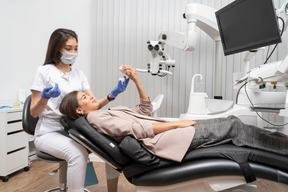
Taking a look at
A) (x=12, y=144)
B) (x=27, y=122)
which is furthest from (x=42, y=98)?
(x=12, y=144)

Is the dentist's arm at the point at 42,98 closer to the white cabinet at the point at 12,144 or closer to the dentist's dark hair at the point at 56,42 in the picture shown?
the dentist's dark hair at the point at 56,42

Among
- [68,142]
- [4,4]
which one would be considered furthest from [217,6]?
[4,4]

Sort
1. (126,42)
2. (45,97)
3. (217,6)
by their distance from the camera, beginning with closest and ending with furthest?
(45,97) < (217,6) < (126,42)

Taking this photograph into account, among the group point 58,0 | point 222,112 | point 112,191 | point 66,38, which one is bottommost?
point 112,191

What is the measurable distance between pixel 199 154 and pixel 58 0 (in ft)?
8.74

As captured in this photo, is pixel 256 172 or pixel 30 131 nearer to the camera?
pixel 256 172

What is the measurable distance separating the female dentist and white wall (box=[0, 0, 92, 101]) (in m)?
1.31

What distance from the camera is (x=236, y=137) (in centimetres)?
111

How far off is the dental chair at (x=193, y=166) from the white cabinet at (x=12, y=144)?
4.46 ft

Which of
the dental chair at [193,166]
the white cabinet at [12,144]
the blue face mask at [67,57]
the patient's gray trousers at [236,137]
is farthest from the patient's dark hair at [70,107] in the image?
the white cabinet at [12,144]

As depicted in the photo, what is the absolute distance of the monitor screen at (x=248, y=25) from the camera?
4.13 feet

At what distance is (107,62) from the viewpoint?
2.76 metres

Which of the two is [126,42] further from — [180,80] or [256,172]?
[256,172]

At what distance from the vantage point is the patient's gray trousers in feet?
3.36
